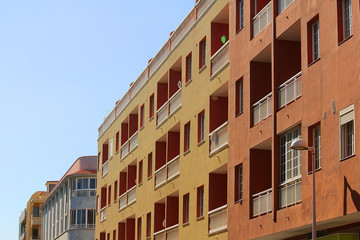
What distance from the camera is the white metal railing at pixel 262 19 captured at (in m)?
31.4

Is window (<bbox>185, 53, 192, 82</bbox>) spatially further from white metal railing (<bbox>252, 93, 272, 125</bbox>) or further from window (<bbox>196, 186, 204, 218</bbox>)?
white metal railing (<bbox>252, 93, 272, 125</bbox>)

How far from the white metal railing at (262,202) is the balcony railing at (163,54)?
11785mm

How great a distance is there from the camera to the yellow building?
37.4 m

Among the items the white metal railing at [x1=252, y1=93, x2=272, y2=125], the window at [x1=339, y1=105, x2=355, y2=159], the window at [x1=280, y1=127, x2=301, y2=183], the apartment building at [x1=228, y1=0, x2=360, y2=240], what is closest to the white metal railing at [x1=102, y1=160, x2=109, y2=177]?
the apartment building at [x1=228, y1=0, x2=360, y2=240]

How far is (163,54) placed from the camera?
1921 inches

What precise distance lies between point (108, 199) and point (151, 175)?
45.4 feet

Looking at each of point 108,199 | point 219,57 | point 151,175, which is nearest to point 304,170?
point 219,57

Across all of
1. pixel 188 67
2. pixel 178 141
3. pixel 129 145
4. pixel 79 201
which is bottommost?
pixel 178 141

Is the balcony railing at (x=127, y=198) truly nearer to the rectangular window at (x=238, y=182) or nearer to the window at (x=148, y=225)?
the window at (x=148, y=225)

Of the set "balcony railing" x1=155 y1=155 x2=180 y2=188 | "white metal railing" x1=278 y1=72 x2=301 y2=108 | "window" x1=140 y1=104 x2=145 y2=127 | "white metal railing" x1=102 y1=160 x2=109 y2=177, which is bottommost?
"balcony railing" x1=155 y1=155 x2=180 y2=188

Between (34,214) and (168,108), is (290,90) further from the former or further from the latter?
(34,214)

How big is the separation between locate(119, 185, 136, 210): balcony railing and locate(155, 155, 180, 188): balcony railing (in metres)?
6.01

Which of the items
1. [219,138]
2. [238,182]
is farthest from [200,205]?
[238,182]

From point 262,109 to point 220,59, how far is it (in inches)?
254
